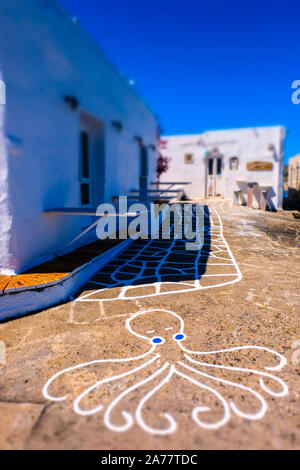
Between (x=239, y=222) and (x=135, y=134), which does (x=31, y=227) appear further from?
(x=239, y=222)

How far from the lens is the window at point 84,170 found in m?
6.71

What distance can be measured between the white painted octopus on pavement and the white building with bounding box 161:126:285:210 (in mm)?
15873

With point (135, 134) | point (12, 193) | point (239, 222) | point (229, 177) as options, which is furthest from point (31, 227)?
point (229, 177)

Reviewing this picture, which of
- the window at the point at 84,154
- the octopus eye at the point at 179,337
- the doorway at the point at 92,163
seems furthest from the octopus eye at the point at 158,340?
the window at the point at 84,154

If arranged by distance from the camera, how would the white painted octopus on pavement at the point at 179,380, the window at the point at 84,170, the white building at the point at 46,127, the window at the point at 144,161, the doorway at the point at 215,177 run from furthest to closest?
the doorway at the point at 215,177 < the window at the point at 144,161 < the window at the point at 84,170 < the white building at the point at 46,127 < the white painted octopus on pavement at the point at 179,380

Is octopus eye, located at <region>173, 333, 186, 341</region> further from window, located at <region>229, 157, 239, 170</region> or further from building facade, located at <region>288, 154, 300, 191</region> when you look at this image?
building facade, located at <region>288, 154, 300, 191</region>

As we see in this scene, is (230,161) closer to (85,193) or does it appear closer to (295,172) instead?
(295,172)

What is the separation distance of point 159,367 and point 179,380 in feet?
0.75

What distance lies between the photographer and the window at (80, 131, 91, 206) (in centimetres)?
671

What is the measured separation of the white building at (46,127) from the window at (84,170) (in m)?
0.02

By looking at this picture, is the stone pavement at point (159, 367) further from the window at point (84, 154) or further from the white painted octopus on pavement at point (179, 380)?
the window at point (84, 154)

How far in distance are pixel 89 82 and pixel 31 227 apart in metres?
3.37
